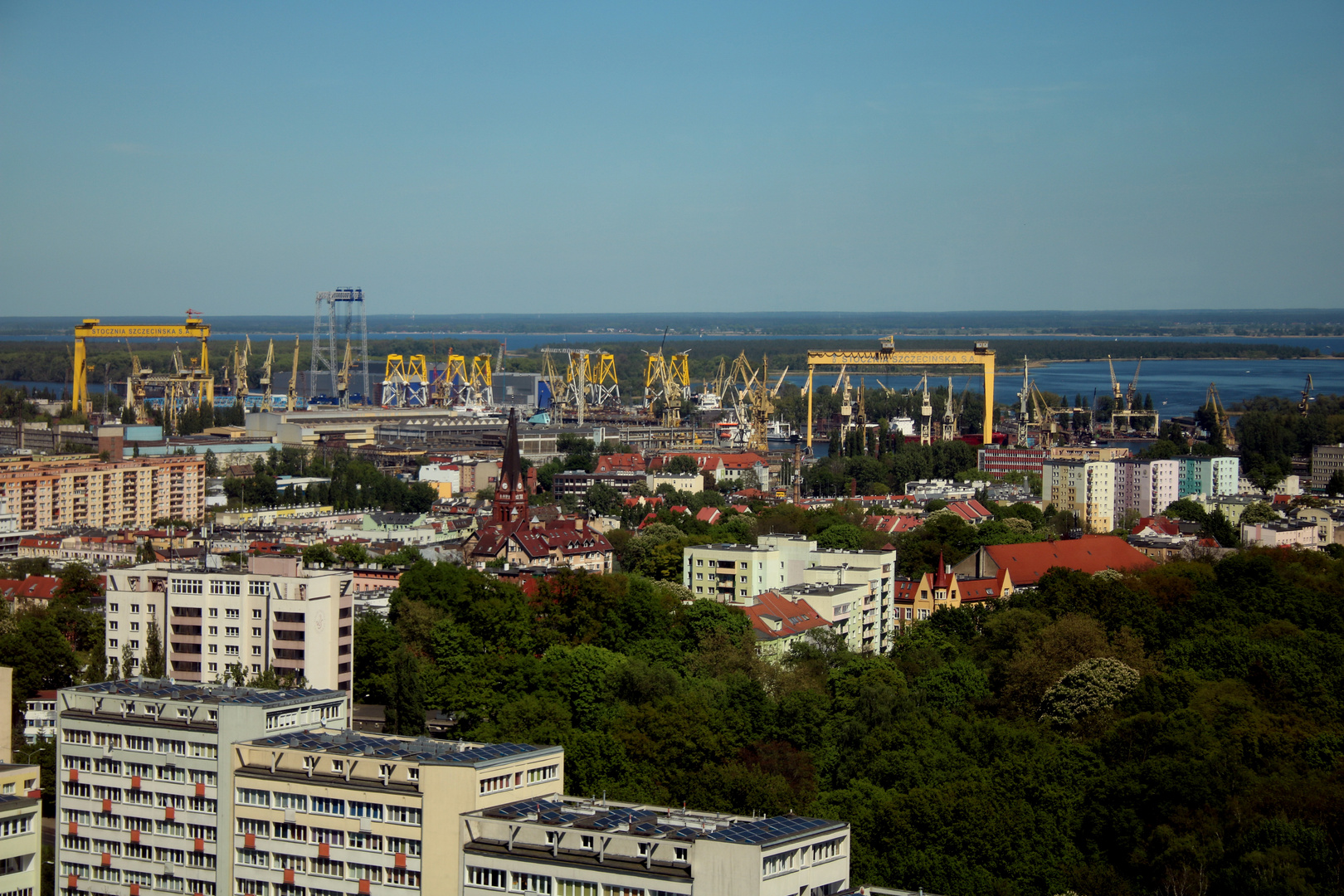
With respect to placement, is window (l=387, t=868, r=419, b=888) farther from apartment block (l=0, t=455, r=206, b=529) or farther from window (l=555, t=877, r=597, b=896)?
apartment block (l=0, t=455, r=206, b=529)

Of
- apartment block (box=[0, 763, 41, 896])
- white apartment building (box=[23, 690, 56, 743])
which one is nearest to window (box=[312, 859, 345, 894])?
apartment block (box=[0, 763, 41, 896])

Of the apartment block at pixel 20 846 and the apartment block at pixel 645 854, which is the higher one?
the apartment block at pixel 645 854

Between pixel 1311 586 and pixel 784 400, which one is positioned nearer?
pixel 1311 586

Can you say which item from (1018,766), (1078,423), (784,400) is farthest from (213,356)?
(1018,766)

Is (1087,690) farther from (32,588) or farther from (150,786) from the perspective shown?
(32,588)

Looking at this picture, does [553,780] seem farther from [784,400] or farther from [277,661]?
[784,400]

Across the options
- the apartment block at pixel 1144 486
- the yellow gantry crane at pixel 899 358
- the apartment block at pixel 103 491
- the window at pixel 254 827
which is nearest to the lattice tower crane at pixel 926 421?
the yellow gantry crane at pixel 899 358

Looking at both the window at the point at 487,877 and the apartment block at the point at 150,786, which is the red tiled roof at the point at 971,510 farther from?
the window at the point at 487,877
